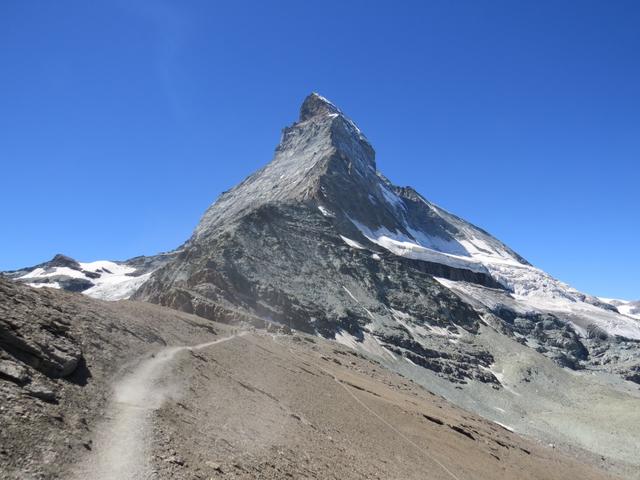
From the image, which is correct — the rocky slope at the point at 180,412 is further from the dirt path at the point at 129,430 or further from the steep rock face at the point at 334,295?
the steep rock face at the point at 334,295

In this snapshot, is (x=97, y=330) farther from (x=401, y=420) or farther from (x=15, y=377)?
(x=401, y=420)

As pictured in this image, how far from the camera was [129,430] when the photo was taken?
1695 centimetres

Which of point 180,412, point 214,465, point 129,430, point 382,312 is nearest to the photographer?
point 214,465

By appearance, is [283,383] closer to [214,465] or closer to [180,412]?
[180,412]

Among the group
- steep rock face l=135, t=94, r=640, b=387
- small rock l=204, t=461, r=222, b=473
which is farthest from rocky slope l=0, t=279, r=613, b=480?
steep rock face l=135, t=94, r=640, b=387

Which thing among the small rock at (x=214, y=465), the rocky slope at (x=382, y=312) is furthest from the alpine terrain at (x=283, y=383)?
the rocky slope at (x=382, y=312)

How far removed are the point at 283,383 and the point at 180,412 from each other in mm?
14792

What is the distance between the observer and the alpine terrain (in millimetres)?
16528

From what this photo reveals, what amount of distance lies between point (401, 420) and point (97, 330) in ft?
73.7

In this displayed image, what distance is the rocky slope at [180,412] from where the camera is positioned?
49.0 ft

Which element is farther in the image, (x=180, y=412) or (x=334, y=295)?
(x=334, y=295)

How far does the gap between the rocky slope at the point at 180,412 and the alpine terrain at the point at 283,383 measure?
0.10 metres

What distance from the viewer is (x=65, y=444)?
1449 cm

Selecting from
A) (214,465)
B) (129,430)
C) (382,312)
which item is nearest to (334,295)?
(382,312)
